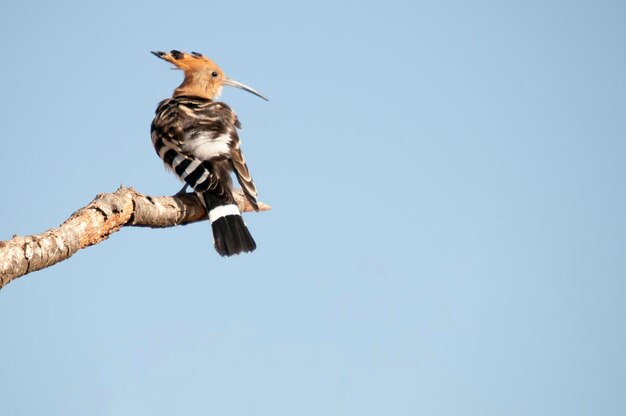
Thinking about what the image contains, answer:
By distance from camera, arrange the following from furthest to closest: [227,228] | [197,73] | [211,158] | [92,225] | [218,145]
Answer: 1. [197,73]
2. [218,145]
3. [211,158]
4. [227,228]
5. [92,225]

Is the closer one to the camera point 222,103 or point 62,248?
point 62,248

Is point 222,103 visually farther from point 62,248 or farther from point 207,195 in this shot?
point 62,248

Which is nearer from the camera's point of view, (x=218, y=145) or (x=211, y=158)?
(x=211, y=158)

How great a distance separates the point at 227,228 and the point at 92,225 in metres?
1.17

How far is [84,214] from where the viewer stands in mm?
3211

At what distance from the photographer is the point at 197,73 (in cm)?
574

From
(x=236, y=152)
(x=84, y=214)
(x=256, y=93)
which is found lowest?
(x=84, y=214)

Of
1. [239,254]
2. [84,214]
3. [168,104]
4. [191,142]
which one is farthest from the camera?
[168,104]

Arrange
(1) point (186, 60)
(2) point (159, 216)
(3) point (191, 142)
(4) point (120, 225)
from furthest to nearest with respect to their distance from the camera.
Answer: (1) point (186, 60)
(3) point (191, 142)
(2) point (159, 216)
(4) point (120, 225)

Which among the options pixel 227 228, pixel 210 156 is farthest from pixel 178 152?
pixel 227 228

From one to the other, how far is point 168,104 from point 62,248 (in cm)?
228

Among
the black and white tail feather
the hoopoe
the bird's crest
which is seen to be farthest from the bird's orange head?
the black and white tail feather

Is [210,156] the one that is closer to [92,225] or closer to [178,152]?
[178,152]

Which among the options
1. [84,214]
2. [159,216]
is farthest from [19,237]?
[159,216]
